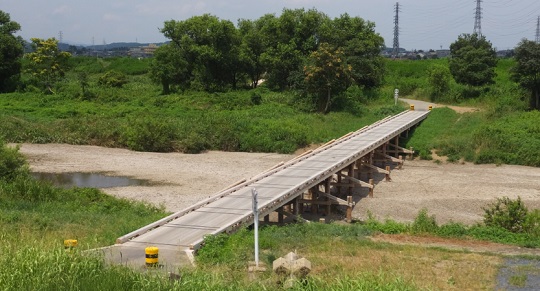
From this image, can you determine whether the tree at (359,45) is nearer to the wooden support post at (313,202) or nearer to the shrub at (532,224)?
the wooden support post at (313,202)

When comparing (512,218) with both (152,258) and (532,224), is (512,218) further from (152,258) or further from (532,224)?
(152,258)

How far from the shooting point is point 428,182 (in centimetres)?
3069

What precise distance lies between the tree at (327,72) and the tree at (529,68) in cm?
1090

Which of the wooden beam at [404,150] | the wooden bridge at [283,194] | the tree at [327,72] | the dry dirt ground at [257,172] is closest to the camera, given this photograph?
the wooden bridge at [283,194]

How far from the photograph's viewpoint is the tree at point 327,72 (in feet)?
142

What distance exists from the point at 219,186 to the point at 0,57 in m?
35.3

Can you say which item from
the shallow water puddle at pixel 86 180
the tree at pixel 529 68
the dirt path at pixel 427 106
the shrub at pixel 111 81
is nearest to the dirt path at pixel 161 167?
the shallow water puddle at pixel 86 180

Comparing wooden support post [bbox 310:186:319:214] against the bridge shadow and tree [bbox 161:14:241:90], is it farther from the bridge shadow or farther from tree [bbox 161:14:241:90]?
tree [bbox 161:14:241:90]

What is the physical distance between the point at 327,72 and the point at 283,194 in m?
24.8

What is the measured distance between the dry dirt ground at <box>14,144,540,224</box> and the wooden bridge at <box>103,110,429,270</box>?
4.40 feet

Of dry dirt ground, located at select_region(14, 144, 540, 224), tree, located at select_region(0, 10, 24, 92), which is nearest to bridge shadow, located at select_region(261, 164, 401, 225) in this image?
dry dirt ground, located at select_region(14, 144, 540, 224)

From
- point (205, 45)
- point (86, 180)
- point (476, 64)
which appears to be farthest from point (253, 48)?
point (86, 180)

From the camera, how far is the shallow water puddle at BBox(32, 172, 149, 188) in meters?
28.8

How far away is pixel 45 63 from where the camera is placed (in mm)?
57781
